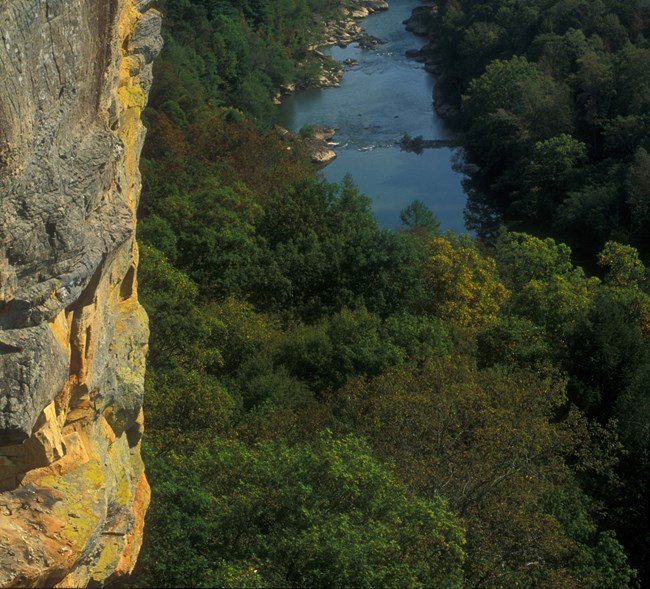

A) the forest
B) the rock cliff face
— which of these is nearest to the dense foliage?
the forest

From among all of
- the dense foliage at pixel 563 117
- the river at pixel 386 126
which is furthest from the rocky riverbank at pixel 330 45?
the dense foliage at pixel 563 117

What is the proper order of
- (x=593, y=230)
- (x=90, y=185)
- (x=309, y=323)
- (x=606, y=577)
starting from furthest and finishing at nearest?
(x=593, y=230) → (x=309, y=323) → (x=606, y=577) → (x=90, y=185)

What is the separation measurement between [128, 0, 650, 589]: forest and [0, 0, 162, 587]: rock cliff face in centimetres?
199

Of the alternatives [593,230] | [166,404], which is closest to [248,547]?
[166,404]

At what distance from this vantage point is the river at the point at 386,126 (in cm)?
4309

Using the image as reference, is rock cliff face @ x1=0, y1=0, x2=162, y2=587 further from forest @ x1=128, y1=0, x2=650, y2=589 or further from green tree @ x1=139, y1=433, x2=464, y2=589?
forest @ x1=128, y1=0, x2=650, y2=589

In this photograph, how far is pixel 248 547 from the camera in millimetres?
12844

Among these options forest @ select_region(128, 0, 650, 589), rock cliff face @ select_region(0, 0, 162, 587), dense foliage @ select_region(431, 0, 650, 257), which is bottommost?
dense foliage @ select_region(431, 0, 650, 257)

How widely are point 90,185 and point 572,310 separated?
16256mm

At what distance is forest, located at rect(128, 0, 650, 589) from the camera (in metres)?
13.2

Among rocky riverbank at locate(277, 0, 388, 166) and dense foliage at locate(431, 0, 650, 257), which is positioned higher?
dense foliage at locate(431, 0, 650, 257)

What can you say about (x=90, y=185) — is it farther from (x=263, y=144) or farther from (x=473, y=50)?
(x=473, y=50)

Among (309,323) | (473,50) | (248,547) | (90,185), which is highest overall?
(90,185)

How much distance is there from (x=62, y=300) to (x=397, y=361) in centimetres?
1240
